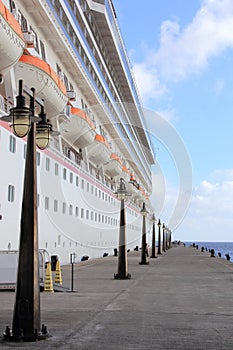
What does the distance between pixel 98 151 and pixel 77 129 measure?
316 inches

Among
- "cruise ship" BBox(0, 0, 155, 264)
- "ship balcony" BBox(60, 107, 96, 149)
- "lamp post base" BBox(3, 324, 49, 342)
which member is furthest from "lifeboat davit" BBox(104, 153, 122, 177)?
"lamp post base" BBox(3, 324, 49, 342)

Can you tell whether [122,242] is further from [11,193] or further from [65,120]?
[65,120]

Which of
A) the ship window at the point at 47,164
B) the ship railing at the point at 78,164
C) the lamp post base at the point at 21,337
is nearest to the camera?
the lamp post base at the point at 21,337

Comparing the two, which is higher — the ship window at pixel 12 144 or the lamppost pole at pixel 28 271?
the ship window at pixel 12 144

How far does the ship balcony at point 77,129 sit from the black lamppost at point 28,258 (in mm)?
24068

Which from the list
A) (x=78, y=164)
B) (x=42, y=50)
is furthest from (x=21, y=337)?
(x=78, y=164)

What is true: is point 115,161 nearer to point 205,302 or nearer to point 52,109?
point 52,109

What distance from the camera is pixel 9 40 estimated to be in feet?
68.5

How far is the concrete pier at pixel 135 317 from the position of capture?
7941 mm

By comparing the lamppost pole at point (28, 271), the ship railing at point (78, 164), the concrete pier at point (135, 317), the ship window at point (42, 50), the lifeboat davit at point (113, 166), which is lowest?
the concrete pier at point (135, 317)

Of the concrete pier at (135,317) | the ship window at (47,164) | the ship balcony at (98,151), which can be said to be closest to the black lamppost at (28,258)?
the concrete pier at (135,317)

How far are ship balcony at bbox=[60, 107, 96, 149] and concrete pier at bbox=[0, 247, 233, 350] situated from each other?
17.3 meters

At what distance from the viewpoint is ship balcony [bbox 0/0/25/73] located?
20.3 m

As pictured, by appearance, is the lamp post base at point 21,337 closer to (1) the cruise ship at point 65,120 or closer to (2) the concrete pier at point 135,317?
(2) the concrete pier at point 135,317
